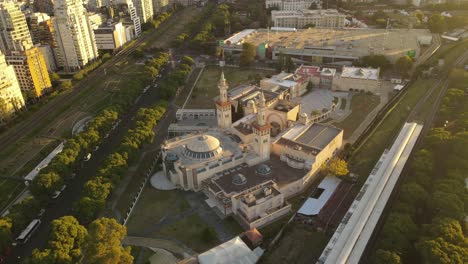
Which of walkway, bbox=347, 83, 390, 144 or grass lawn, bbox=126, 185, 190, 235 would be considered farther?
walkway, bbox=347, 83, 390, 144

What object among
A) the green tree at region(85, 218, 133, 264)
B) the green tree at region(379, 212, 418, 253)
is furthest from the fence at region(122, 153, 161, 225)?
the green tree at region(379, 212, 418, 253)

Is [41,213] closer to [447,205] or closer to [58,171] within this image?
[58,171]

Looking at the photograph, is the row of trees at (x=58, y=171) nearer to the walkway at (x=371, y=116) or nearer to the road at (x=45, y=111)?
the road at (x=45, y=111)

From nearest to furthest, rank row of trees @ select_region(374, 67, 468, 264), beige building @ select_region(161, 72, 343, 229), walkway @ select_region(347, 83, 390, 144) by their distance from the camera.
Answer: row of trees @ select_region(374, 67, 468, 264)
beige building @ select_region(161, 72, 343, 229)
walkway @ select_region(347, 83, 390, 144)

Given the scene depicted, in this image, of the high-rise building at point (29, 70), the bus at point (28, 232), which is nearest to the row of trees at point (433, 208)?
the bus at point (28, 232)

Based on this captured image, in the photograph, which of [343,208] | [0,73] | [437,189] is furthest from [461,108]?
[0,73]

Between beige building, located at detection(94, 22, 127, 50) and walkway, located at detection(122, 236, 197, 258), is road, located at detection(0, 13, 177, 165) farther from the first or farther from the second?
walkway, located at detection(122, 236, 197, 258)
